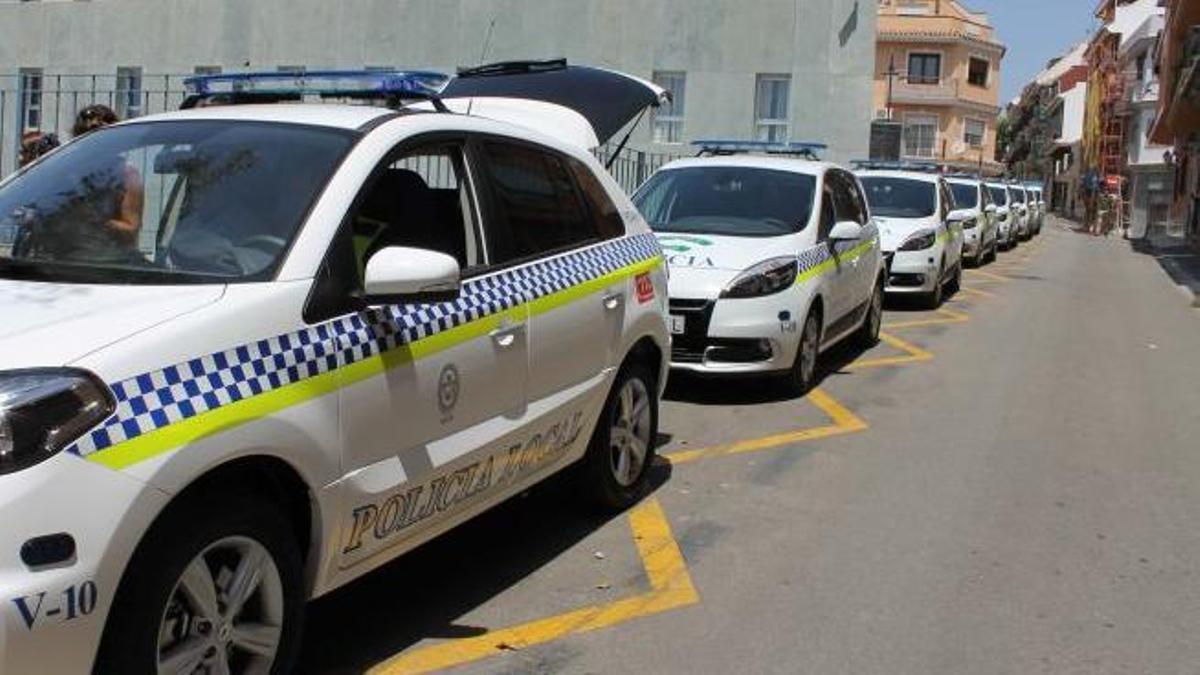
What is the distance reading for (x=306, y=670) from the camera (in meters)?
3.98

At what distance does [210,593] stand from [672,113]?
25.5m

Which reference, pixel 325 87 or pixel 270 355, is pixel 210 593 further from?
pixel 325 87

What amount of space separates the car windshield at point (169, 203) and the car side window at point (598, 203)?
1605 mm

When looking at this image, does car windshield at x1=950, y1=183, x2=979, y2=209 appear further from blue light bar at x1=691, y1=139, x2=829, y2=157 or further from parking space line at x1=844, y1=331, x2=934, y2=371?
parking space line at x1=844, y1=331, x2=934, y2=371

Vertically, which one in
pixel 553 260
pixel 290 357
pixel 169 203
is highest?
pixel 169 203

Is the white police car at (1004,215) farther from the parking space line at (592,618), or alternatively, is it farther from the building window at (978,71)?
the building window at (978,71)

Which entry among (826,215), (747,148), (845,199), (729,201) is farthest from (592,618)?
(747,148)

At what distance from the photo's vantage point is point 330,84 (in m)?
4.87

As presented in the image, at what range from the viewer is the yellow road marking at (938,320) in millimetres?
14090

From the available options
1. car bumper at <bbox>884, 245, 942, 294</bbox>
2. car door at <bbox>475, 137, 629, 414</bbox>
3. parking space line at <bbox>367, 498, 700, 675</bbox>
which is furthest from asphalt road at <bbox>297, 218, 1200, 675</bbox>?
car bumper at <bbox>884, 245, 942, 294</bbox>

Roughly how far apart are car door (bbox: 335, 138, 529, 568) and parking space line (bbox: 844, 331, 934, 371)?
660 centimetres

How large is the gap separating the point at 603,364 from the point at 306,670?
1877mm

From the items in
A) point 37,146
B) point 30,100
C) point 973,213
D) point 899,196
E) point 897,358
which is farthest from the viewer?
point 30,100

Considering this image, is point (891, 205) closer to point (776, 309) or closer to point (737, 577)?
point (776, 309)
